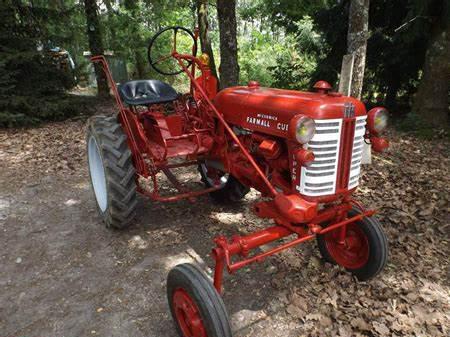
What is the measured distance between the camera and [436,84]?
6387mm

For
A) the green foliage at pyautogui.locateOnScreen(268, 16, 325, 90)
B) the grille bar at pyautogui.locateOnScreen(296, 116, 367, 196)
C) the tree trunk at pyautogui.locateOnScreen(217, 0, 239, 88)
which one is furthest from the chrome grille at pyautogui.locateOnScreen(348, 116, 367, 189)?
the green foliage at pyautogui.locateOnScreen(268, 16, 325, 90)

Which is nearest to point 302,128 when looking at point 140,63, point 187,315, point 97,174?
point 187,315

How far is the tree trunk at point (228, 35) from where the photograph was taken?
6312 millimetres

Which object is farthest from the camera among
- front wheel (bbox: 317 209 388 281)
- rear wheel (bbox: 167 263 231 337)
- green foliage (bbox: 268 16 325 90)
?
green foliage (bbox: 268 16 325 90)

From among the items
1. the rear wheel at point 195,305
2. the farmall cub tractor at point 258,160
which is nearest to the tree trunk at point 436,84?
the farmall cub tractor at point 258,160

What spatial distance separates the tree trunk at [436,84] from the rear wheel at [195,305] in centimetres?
596

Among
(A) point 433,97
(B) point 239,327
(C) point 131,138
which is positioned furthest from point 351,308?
(A) point 433,97

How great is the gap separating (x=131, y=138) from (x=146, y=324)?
175 centimetres

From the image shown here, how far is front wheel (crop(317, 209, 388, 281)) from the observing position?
106 inches

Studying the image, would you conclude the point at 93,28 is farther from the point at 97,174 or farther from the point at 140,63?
the point at 97,174

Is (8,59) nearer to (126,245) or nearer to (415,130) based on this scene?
(126,245)

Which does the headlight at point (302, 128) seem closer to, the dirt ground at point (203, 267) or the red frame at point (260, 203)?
the red frame at point (260, 203)

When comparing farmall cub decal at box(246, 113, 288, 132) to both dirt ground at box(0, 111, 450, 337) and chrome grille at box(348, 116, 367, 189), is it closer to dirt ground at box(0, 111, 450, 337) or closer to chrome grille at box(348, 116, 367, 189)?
chrome grille at box(348, 116, 367, 189)

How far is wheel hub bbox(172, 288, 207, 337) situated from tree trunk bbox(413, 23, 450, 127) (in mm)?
5965
